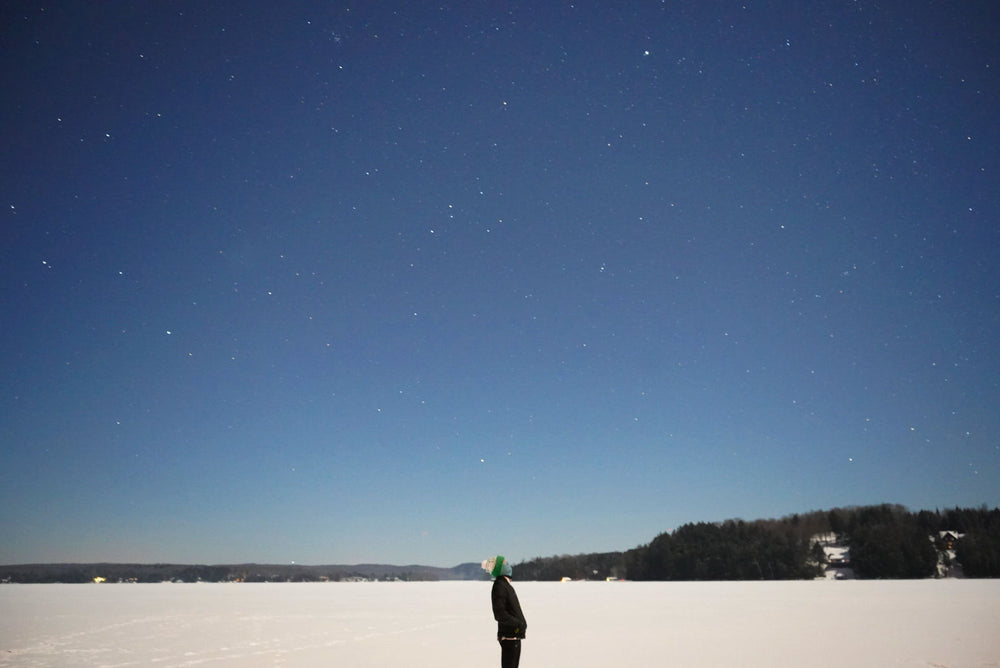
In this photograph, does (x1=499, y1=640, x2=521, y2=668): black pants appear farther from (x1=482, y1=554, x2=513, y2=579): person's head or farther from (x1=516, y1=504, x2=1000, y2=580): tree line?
(x1=516, y1=504, x2=1000, y2=580): tree line

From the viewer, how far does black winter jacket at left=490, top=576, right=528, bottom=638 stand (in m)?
8.97

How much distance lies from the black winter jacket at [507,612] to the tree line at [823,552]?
9288 cm

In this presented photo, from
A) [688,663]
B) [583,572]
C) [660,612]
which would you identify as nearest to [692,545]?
[583,572]

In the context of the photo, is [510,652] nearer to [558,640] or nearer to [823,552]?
[558,640]

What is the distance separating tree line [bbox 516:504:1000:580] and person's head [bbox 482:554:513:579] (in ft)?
305

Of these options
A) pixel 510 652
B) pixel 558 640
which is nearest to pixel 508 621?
pixel 510 652

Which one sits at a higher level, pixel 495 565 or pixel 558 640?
pixel 495 565

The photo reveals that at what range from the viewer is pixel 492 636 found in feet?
61.1

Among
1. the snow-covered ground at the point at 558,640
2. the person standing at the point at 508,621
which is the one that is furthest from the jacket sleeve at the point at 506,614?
the snow-covered ground at the point at 558,640

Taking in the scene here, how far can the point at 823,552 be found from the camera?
10212cm

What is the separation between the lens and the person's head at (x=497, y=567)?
9.22 meters

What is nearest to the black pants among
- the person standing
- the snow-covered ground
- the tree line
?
the person standing

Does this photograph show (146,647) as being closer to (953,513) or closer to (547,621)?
(547,621)

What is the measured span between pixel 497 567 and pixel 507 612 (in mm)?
586
